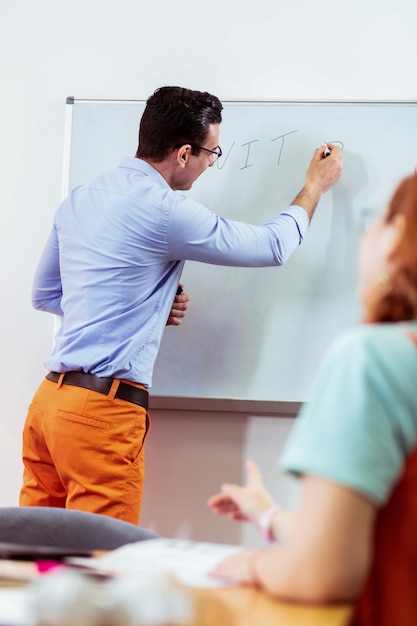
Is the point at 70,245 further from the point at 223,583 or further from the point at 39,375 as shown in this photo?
the point at 223,583

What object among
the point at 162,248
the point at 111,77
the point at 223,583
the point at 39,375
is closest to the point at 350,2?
the point at 111,77

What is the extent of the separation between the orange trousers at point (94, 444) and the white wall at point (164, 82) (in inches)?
15.1

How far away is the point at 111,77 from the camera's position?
8.34ft

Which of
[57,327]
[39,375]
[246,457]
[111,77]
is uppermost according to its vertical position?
[111,77]

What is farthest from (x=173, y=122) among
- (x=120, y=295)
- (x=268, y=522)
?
(x=268, y=522)

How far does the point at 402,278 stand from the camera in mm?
828

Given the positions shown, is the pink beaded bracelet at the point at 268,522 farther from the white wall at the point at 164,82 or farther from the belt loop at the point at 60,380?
the white wall at the point at 164,82

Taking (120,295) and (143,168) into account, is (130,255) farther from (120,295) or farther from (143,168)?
(143,168)

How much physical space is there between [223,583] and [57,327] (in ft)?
5.57

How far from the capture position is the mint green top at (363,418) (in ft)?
2.41

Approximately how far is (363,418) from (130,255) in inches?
54.1

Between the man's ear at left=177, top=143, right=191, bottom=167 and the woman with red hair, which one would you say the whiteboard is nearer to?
the man's ear at left=177, top=143, right=191, bottom=167

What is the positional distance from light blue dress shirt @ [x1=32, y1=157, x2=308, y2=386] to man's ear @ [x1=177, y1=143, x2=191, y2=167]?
88mm

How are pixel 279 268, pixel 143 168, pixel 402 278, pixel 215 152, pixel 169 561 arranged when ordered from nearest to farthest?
pixel 402 278 < pixel 169 561 < pixel 143 168 < pixel 215 152 < pixel 279 268
